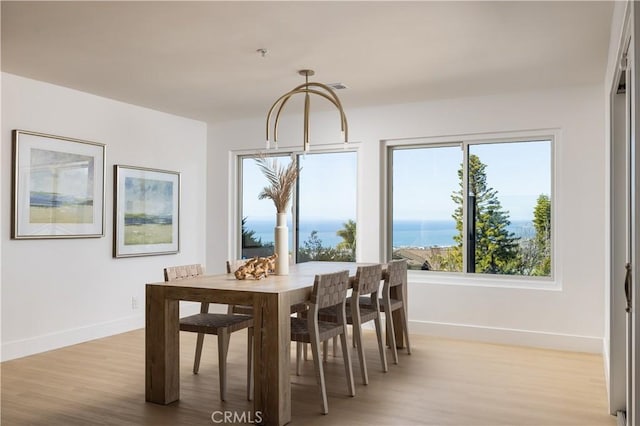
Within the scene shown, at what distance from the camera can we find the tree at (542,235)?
17.2 ft

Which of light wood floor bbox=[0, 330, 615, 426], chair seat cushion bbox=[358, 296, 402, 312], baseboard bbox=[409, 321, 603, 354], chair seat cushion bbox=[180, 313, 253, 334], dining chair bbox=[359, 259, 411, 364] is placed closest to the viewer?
light wood floor bbox=[0, 330, 615, 426]

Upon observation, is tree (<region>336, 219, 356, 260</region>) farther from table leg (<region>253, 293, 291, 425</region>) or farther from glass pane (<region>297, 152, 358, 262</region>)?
table leg (<region>253, 293, 291, 425</region>)

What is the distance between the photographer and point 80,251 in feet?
17.0

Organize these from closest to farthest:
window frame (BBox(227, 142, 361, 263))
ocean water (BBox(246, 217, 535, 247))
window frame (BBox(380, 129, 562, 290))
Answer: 1. window frame (BBox(380, 129, 562, 290))
2. ocean water (BBox(246, 217, 535, 247))
3. window frame (BBox(227, 142, 361, 263))

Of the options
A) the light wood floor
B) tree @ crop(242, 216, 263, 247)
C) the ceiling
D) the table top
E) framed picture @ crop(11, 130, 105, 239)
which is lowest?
the light wood floor

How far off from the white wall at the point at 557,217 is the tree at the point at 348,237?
0.20 meters

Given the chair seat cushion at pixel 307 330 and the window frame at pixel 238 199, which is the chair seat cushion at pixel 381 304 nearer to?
the chair seat cushion at pixel 307 330

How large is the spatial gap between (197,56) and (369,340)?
3.11 metres

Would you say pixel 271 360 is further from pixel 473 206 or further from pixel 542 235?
pixel 542 235

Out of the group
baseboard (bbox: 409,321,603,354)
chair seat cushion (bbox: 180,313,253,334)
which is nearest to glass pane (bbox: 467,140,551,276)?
baseboard (bbox: 409,321,603,354)

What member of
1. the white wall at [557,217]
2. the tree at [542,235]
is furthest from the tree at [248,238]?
the tree at [542,235]

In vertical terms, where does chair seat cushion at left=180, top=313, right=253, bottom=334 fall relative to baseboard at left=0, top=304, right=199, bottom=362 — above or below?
above

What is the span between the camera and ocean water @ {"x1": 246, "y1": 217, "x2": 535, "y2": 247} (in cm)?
539

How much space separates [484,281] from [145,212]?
3745mm
